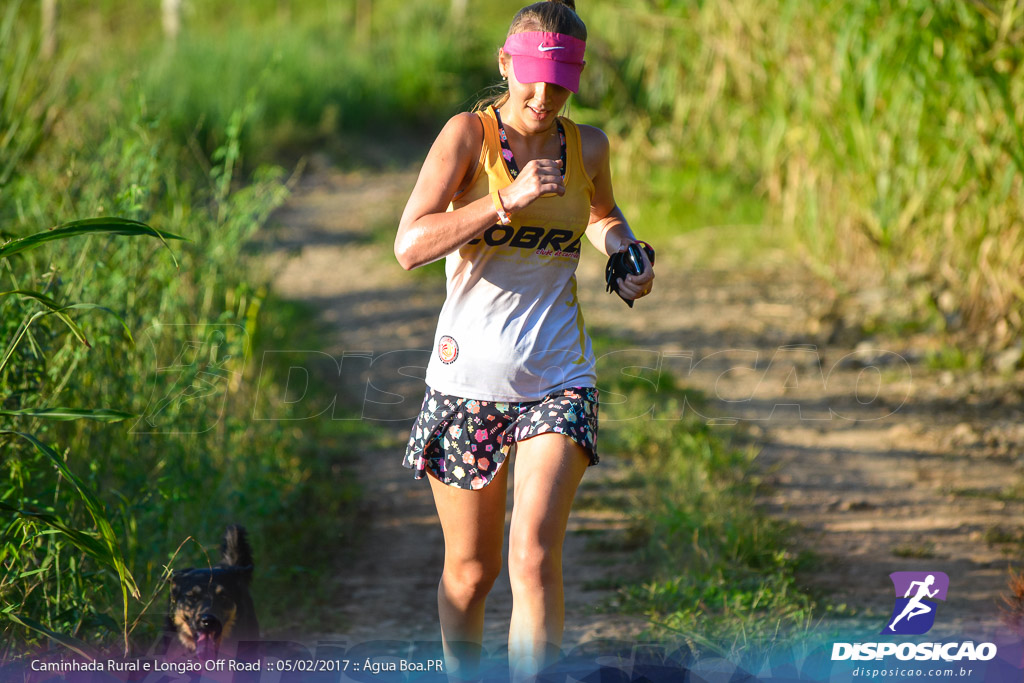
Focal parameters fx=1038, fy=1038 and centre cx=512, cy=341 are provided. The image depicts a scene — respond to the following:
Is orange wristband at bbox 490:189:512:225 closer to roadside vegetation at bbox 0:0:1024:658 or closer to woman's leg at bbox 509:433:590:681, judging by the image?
woman's leg at bbox 509:433:590:681

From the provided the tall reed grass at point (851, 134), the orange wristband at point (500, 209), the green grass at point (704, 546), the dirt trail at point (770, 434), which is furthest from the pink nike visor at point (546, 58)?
the tall reed grass at point (851, 134)

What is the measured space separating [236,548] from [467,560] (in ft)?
2.54

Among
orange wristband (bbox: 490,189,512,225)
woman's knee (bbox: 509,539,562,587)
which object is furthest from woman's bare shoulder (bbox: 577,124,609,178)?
woman's knee (bbox: 509,539,562,587)

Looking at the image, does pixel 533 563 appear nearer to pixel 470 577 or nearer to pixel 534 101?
pixel 470 577

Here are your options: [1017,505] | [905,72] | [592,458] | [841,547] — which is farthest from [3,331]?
[905,72]

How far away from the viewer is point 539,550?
2383 mm

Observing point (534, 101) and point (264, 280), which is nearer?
point (534, 101)

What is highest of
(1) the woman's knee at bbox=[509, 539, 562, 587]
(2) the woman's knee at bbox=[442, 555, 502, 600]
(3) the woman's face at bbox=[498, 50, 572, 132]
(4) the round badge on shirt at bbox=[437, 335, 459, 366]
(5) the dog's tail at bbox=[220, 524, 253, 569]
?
(3) the woman's face at bbox=[498, 50, 572, 132]

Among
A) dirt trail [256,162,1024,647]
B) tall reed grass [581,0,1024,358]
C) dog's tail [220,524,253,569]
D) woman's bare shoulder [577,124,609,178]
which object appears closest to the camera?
woman's bare shoulder [577,124,609,178]

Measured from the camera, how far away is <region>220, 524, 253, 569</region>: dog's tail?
2965mm

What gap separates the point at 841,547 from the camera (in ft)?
13.1

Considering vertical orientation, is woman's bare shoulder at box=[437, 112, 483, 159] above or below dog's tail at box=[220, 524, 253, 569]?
above

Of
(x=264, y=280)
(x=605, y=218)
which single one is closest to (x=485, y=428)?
(x=605, y=218)

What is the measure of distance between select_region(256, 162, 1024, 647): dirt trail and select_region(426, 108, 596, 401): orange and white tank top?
1.22m
